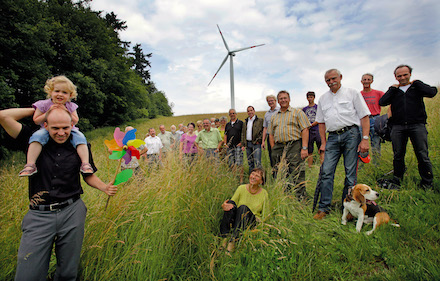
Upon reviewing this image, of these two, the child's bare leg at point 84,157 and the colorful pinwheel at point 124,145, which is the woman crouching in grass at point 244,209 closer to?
the colorful pinwheel at point 124,145

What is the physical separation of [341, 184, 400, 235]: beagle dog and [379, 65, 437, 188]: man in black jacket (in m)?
1.18

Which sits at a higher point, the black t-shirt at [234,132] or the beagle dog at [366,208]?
the black t-shirt at [234,132]

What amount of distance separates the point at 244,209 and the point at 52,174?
2079mm

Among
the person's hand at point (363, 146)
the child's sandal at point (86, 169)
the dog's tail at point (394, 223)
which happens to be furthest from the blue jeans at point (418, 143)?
the child's sandal at point (86, 169)

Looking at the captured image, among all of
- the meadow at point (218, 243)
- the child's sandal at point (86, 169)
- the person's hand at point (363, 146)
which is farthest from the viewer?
the person's hand at point (363, 146)

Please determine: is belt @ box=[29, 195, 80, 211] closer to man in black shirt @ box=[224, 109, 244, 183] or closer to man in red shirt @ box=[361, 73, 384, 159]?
man in black shirt @ box=[224, 109, 244, 183]

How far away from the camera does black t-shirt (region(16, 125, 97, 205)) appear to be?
5.14ft

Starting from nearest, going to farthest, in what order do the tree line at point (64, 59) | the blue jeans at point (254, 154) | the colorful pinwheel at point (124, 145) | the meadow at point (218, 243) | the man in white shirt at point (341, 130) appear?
the colorful pinwheel at point (124, 145)
the meadow at point (218, 243)
the man in white shirt at point (341, 130)
the blue jeans at point (254, 154)
the tree line at point (64, 59)

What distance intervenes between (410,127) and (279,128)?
1912 millimetres

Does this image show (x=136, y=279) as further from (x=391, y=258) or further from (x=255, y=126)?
(x=255, y=126)

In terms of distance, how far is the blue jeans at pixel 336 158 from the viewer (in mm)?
3057

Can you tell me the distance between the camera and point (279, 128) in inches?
162

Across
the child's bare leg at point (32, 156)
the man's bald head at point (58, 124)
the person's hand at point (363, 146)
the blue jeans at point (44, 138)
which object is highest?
the man's bald head at point (58, 124)

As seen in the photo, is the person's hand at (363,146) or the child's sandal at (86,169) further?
the person's hand at (363,146)
